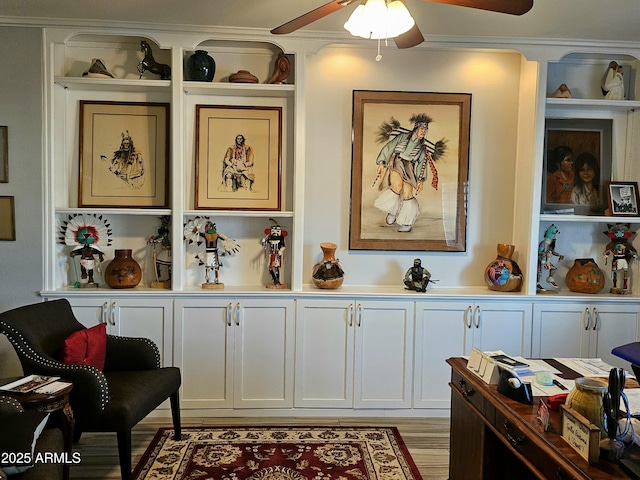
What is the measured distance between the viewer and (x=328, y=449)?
317 cm

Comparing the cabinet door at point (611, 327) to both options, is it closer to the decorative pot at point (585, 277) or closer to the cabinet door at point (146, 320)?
the decorative pot at point (585, 277)

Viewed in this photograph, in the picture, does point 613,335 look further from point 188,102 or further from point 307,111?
point 188,102

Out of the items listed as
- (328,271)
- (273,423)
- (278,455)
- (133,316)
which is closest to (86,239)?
(133,316)

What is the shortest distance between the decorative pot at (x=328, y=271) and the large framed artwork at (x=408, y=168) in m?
0.26

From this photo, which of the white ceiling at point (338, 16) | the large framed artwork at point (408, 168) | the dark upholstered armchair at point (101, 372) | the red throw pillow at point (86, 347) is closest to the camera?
the dark upholstered armchair at point (101, 372)

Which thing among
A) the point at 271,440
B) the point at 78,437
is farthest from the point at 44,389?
the point at 271,440

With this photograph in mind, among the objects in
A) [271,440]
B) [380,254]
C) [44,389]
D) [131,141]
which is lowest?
[271,440]

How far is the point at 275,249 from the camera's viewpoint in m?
3.77

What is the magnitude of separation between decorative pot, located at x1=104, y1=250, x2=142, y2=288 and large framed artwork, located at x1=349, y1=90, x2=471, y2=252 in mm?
1593

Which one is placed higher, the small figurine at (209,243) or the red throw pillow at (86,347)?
the small figurine at (209,243)

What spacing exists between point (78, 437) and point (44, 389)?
2.90 feet

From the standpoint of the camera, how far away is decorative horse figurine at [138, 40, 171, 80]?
145 inches

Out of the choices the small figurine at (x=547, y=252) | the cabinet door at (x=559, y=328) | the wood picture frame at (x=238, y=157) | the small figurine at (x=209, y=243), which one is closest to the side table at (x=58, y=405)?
the small figurine at (x=209, y=243)

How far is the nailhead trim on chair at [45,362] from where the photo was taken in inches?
104
